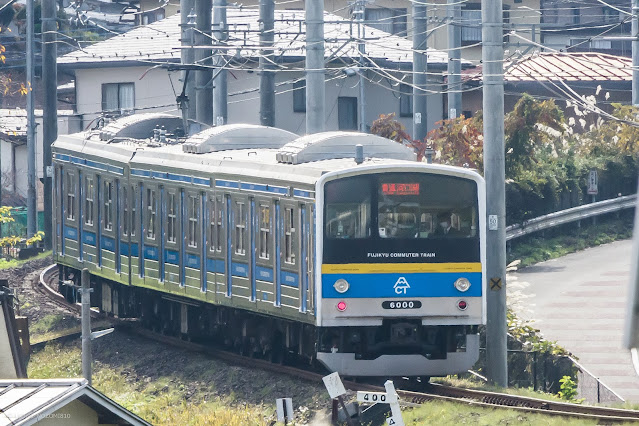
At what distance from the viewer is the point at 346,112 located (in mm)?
39188

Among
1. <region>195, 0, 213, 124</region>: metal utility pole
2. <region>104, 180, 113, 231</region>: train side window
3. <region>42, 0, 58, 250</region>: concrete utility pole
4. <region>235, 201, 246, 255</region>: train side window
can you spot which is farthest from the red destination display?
<region>42, 0, 58, 250</region>: concrete utility pole

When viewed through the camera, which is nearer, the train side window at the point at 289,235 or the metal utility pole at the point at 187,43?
the train side window at the point at 289,235

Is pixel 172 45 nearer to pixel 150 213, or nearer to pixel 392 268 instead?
pixel 150 213

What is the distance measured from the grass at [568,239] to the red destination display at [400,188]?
40.6 feet

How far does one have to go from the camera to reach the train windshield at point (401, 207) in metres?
15.8

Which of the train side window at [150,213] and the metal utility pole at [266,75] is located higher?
the metal utility pole at [266,75]

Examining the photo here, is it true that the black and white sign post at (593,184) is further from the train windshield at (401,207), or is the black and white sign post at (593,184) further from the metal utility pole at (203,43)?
the train windshield at (401,207)

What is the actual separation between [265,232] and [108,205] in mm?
5758

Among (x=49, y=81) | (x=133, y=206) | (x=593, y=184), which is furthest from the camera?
(x=49, y=81)

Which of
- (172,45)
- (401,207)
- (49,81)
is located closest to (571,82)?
(172,45)

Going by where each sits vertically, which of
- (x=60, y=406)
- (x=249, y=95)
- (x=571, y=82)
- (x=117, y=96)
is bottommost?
(x=60, y=406)

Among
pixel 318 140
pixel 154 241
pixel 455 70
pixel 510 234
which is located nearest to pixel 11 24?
pixel 455 70

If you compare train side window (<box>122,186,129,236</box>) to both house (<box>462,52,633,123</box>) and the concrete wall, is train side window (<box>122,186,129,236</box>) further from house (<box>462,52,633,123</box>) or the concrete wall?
house (<box>462,52,633,123</box>)

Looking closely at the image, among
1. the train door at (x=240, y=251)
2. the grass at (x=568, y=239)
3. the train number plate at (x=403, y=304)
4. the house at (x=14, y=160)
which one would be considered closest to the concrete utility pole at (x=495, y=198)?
the train number plate at (x=403, y=304)
